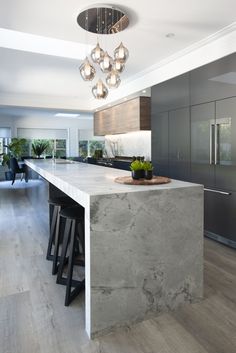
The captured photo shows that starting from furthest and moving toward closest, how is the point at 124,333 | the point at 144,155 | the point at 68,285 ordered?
the point at 144,155
the point at 68,285
the point at 124,333

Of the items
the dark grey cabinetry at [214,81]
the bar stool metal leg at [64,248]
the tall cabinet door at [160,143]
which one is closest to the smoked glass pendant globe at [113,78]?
the dark grey cabinetry at [214,81]

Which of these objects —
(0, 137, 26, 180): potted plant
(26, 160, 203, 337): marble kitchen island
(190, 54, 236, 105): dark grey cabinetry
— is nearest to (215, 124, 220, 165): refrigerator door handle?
(190, 54, 236, 105): dark grey cabinetry

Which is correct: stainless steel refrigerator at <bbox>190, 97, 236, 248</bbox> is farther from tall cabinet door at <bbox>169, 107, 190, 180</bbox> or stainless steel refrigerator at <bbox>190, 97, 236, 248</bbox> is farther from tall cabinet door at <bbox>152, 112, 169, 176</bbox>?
tall cabinet door at <bbox>152, 112, 169, 176</bbox>

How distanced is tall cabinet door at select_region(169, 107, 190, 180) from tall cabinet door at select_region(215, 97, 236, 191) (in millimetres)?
620

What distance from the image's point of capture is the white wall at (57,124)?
1083 centimetres

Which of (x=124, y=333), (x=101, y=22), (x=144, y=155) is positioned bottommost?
(x=124, y=333)

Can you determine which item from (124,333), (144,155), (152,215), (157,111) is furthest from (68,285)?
(144,155)

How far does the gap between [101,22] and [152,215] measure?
2526mm

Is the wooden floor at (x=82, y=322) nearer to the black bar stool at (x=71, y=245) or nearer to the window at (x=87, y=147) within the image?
the black bar stool at (x=71, y=245)

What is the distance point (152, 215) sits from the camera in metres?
1.94

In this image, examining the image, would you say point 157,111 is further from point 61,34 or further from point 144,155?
point 61,34

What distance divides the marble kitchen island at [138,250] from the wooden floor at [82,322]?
11cm

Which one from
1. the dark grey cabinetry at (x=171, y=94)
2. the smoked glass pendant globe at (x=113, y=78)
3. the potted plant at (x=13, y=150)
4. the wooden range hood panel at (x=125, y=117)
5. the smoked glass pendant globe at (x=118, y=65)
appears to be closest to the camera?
the smoked glass pendant globe at (x=118, y=65)

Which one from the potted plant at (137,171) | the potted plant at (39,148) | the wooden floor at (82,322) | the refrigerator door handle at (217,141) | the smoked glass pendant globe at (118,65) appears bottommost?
the wooden floor at (82,322)
